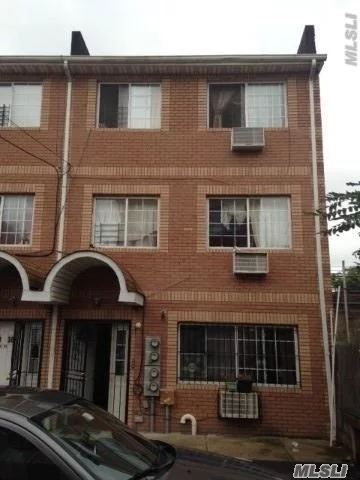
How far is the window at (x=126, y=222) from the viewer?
10.8m

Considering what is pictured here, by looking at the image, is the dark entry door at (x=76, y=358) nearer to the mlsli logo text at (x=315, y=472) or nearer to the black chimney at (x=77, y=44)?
the mlsli logo text at (x=315, y=472)

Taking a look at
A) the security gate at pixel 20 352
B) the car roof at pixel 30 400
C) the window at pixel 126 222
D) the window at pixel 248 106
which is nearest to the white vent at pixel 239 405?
the window at pixel 126 222

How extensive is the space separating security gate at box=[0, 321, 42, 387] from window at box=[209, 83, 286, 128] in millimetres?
6283

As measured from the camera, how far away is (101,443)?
3.32m

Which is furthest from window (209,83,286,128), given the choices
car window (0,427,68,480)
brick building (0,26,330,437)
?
car window (0,427,68,480)

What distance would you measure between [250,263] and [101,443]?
7.29 meters

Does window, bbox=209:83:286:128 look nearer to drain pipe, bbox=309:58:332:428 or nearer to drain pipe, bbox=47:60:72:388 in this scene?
drain pipe, bbox=309:58:332:428

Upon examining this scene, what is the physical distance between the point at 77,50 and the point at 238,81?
4.24 m

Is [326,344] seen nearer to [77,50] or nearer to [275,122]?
[275,122]

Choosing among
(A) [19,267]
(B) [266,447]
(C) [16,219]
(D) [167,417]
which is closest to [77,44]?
(C) [16,219]

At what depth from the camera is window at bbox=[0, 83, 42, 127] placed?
37.9 ft

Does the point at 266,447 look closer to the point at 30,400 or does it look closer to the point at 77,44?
the point at 30,400

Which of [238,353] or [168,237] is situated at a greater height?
[168,237]

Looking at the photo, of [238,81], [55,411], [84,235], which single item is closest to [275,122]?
[238,81]
